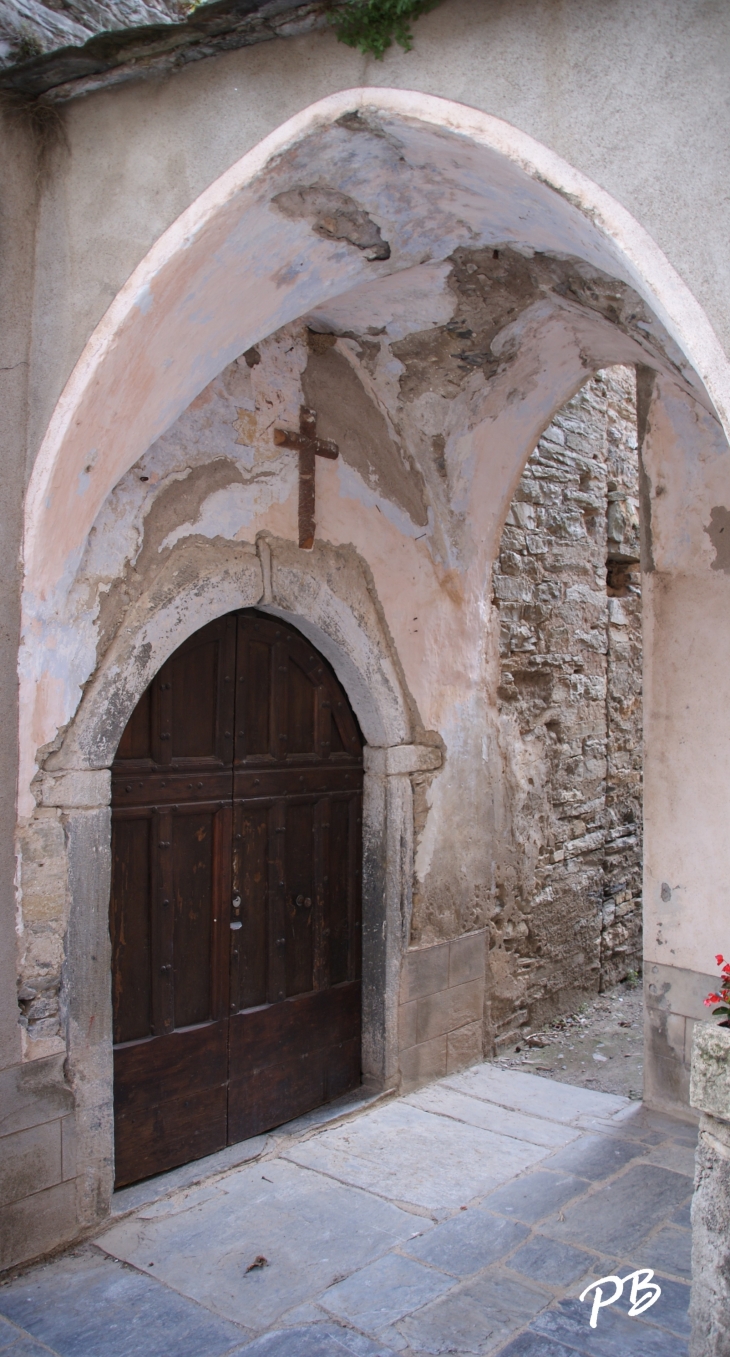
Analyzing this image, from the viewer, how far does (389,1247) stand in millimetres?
3020

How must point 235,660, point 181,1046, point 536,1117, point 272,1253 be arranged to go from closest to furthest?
point 272,1253 → point 181,1046 → point 235,660 → point 536,1117

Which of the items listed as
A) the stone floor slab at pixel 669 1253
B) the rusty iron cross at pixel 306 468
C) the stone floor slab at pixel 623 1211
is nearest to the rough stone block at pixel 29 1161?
the stone floor slab at pixel 623 1211

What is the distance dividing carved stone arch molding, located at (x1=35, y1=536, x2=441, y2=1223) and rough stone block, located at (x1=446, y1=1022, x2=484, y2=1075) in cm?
42

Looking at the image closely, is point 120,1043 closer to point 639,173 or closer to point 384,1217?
point 384,1217

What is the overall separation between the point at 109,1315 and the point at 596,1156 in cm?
189

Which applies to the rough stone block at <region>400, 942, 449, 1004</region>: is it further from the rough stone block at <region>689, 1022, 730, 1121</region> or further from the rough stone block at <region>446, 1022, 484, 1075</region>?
the rough stone block at <region>689, 1022, 730, 1121</region>

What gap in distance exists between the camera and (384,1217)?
10.5ft

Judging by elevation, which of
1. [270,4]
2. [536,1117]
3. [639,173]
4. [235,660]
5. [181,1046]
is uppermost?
[270,4]

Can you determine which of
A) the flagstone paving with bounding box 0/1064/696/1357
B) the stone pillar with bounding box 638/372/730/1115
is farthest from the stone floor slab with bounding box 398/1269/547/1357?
the stone pillar with bounding box 638/372/730/1115

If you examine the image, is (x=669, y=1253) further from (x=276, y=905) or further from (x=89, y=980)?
(x=89, y=980)

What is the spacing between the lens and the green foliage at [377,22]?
2.36m

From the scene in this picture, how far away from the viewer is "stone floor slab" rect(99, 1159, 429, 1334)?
2779mm

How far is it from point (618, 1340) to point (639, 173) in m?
2.93

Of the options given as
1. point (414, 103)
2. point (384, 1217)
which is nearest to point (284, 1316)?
point (384, 1217)
